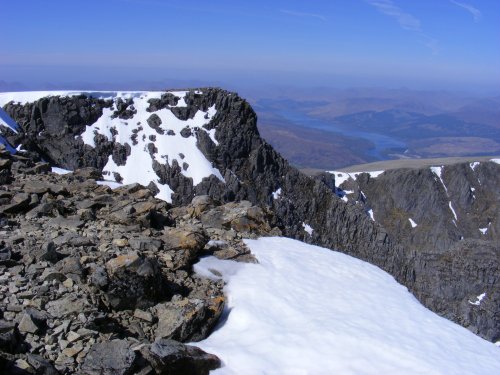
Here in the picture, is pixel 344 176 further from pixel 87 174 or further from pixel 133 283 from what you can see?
pixel 133 283

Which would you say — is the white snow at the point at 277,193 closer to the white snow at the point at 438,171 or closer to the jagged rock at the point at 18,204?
the white snow at the point at 438,171

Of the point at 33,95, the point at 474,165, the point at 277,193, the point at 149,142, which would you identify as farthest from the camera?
the point at 474,165

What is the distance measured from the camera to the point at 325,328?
13.4 meters

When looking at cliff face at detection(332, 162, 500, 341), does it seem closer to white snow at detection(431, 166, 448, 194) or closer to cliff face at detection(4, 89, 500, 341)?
white snow at detection(431, 166, 448, 194)

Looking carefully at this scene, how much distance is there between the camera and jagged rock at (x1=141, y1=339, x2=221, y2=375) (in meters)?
10.3

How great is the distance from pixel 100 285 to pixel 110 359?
291 cm

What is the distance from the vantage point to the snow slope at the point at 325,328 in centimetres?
1190

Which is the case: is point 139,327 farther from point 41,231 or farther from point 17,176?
point 17,176

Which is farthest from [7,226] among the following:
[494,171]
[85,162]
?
[494,171]

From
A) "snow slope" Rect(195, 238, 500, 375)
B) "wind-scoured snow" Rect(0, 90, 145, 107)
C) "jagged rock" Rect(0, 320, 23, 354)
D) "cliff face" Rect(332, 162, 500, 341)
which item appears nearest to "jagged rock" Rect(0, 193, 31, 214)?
"snow slope" Rect(195, 238, 500, 375)

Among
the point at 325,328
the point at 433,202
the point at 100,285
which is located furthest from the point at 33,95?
the point at 433,202

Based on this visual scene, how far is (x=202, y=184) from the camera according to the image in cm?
10050

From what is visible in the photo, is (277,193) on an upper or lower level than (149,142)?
lower

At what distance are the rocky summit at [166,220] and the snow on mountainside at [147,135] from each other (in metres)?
0.31
